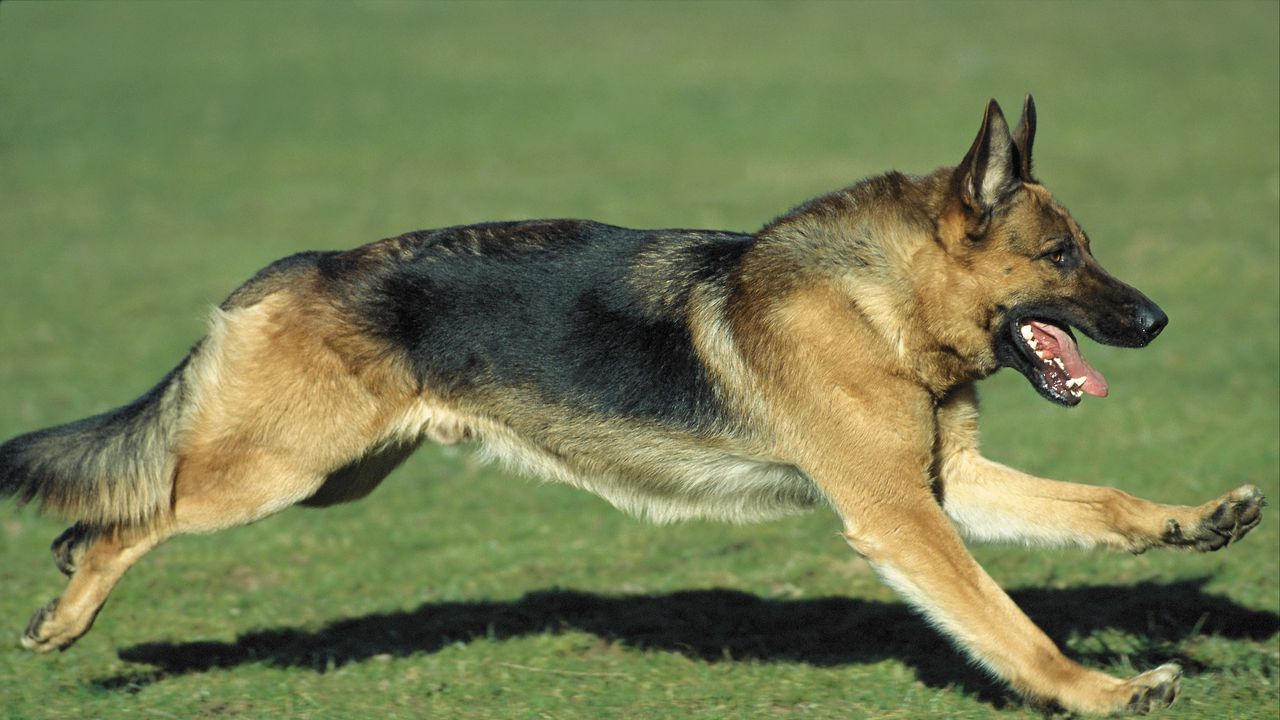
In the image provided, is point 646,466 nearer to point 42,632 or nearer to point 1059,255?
point 1059,255

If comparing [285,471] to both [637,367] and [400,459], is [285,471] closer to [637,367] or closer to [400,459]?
[400,459]

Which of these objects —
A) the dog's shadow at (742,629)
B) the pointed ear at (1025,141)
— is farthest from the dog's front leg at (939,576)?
the pointed ear at (1025,141)

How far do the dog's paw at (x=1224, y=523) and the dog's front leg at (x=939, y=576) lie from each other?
1.88ft

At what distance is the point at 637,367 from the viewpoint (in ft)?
19.8

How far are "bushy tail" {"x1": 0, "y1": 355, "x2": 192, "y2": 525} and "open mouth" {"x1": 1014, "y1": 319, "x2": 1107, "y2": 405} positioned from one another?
3.50 metres

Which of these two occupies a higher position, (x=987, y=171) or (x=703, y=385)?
(x=987, y=171)

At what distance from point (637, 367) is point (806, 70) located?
21008 mm

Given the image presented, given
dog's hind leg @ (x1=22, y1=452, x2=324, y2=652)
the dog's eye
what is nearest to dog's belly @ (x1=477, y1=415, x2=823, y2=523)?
dog's hind leg @ (x1=22, y1=452, x2=324, y2=652)

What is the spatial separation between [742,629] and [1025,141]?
274 centimetres

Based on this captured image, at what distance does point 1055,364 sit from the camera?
5.67 metres

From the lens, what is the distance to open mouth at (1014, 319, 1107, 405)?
5.65 m

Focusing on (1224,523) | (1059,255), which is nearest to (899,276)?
(1059,255)

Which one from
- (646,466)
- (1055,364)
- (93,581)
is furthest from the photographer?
(93,581)

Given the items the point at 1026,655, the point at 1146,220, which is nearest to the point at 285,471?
the point at 1026,655
